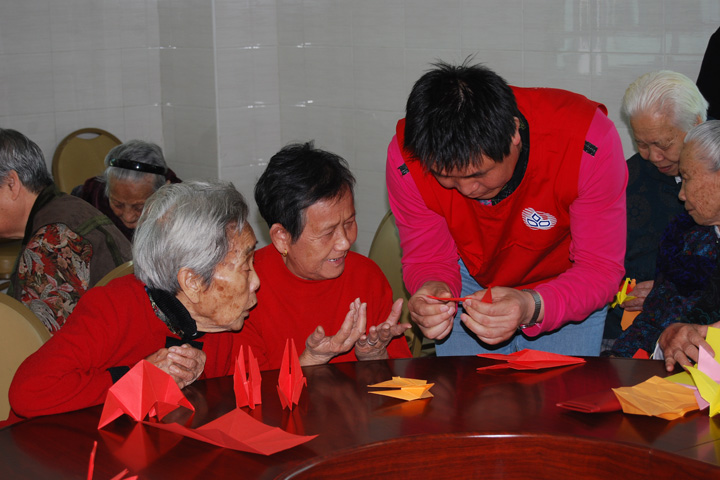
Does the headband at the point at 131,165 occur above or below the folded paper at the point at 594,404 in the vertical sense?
above

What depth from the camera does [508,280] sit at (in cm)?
245

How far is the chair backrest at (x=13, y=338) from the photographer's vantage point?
2.07 metres

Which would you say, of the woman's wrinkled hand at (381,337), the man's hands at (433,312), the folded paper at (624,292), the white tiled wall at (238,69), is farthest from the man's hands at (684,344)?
the white tiled wall at (238,69)

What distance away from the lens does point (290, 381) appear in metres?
1.78

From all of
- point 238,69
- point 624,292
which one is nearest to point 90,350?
point 624,292

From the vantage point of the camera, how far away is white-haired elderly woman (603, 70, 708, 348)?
121 inches

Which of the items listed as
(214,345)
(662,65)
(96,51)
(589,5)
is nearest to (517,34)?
(589,5)

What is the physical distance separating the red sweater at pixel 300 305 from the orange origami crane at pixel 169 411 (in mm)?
595

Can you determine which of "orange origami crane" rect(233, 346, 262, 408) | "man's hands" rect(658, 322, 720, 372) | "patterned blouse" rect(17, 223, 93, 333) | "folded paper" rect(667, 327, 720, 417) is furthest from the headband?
"folded paper" rect(667, 327, 720, 417)

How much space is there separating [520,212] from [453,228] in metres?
0.21

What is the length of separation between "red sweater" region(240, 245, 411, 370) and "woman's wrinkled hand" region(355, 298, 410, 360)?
11cm

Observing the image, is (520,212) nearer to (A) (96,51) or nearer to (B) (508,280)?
(B) (508,280)

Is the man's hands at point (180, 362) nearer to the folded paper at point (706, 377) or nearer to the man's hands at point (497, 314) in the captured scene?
the man's hands at point (497, 314)

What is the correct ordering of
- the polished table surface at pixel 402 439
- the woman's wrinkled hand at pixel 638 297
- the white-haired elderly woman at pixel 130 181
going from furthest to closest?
1. the white-haired elderly woman at pixel 130 181
2. the woman's wrinkled hand at pixel 638 297
3. the polished table surface at pixel 402 439
